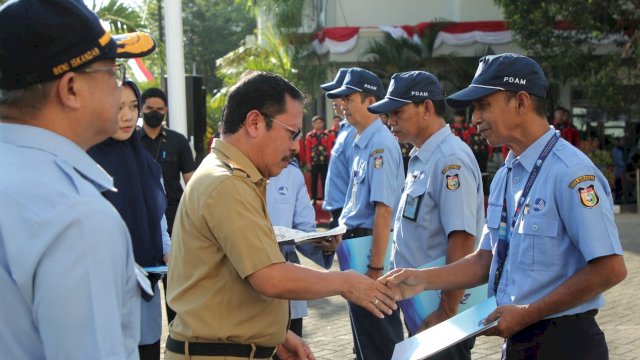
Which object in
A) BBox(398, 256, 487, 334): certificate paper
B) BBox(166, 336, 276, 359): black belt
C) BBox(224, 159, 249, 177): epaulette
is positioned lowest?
BBox(398, 256, 487, 334): certificate paper

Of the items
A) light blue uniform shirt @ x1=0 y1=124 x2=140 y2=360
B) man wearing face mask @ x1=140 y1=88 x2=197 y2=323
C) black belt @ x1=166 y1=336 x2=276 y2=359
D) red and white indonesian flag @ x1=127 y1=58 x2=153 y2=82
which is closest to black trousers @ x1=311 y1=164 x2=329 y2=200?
red and white indonesian flag @ x1=127 y1=58 x2=153 y2=82

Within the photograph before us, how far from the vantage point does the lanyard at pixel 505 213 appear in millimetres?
3172

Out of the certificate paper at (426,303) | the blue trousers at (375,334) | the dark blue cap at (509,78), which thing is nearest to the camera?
the dark blue cap at (509,78)

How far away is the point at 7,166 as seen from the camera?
5.52 feet

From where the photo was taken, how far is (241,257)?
Result: 2.72 m

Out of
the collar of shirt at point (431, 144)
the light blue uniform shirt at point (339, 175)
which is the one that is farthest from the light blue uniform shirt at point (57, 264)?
the light blue uniform shirt at point (339, 175)

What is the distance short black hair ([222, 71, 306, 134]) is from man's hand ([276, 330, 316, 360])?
0.87m

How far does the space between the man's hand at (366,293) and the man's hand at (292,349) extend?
0.40 metres

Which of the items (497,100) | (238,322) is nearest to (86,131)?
(238,322)

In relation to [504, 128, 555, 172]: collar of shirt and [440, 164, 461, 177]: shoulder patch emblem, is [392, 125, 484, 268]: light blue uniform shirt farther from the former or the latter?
[504, 128, 555, 172]: collar of shirt

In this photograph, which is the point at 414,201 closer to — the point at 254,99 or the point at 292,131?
the point at 292,131

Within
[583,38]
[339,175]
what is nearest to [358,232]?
[339,175]

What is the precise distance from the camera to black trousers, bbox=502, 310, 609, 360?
10.00ft

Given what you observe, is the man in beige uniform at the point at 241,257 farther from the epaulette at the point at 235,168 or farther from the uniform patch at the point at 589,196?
the uniform patch at the point at 589,196
